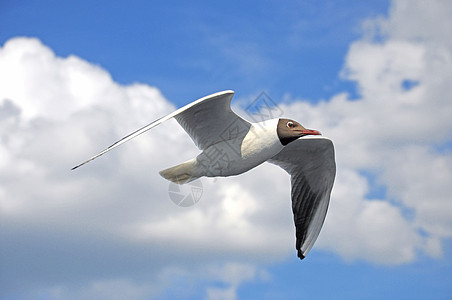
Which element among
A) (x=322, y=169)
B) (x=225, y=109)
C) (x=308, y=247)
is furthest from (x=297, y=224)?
(x=225, y=109)

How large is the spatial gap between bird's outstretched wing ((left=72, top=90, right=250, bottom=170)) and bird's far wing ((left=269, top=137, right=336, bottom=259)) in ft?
7.10

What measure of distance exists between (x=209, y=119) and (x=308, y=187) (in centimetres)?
333

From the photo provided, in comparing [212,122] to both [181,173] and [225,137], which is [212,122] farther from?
[181,173]

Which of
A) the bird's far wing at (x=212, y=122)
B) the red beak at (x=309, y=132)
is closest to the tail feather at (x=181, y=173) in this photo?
the bird's far wing at (x=212, y=122)

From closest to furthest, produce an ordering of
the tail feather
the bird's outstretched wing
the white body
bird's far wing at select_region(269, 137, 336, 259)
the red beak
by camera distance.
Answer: the bird's outstretched wing < the white body < the red beak < the tail feather < bird's far wing at select_region(269, 137, 336, 259)

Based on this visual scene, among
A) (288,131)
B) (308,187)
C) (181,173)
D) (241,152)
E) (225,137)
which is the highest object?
(308,187)

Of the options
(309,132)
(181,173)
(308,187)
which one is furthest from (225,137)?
(308,187)

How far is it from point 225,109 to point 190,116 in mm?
618

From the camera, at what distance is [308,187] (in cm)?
1111

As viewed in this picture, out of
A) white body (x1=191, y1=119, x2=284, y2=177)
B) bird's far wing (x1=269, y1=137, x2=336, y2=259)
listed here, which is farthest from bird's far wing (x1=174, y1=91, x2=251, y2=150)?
bird's far wing (x1=269, y1=137, x2=336, y2=259)

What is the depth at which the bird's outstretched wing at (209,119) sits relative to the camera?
8.25 metres

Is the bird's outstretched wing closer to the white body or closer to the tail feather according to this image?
the white body

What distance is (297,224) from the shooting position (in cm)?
1118

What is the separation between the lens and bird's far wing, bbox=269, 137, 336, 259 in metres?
10.8
